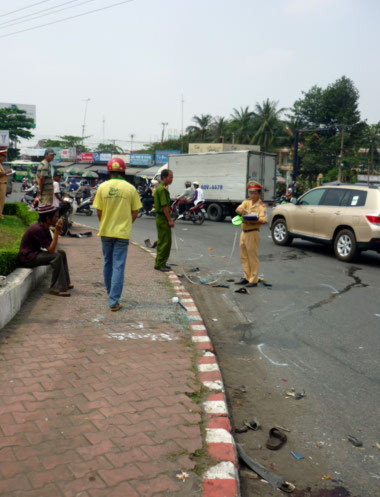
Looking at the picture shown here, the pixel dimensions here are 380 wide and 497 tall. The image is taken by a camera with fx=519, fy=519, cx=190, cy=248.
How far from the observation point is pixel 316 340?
5.95 meters

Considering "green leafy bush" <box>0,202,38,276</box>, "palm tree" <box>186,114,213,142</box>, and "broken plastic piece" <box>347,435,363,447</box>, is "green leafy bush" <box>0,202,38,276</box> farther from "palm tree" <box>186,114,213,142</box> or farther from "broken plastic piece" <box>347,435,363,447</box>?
"palm tree" <box>186,114,213,142</box>

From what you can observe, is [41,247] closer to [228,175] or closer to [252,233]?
[252,233]

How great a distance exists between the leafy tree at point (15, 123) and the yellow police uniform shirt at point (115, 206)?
67301mm

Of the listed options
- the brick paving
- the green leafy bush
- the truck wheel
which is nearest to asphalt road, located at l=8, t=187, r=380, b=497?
the brick paving

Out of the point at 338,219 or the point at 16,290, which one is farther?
the point at 338,219

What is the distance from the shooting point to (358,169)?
198 ft

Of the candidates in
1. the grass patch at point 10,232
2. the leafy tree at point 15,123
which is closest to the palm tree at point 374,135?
the leafy tree at point 15,123

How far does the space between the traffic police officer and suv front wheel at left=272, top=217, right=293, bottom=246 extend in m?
5.28

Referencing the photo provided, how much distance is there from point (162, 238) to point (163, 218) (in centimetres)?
38

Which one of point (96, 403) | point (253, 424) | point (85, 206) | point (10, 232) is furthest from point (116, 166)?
point (85, 206)

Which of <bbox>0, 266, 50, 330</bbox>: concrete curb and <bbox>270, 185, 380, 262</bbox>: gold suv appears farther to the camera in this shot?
<bbox>270, 185, 380, 262</bbox>: gold suv

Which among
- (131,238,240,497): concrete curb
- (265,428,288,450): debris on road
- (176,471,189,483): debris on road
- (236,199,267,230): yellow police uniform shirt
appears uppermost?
(236,199,267,230): yellow police uniform shirt

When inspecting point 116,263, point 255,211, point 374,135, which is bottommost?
point 116,263

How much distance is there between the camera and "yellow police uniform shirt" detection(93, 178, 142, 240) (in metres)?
6.48
